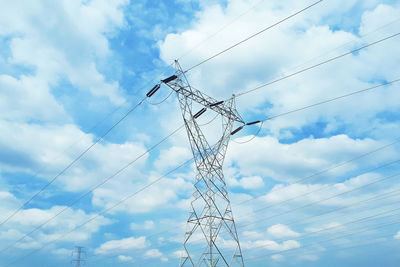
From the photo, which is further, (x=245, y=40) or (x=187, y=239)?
(x=187, y=239)

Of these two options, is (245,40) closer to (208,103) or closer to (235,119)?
(208,103)

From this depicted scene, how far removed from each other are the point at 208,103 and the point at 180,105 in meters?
2.86

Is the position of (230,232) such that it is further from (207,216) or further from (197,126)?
(197,126)

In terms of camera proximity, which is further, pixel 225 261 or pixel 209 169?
pixel 209 169

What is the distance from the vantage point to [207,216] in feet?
78.8

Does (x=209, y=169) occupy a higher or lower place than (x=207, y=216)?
higher

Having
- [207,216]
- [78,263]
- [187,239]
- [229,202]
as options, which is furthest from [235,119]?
[78,263]

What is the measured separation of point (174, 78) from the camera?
2591cm

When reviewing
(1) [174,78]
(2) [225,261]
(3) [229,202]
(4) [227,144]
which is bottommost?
(2) [225,261]

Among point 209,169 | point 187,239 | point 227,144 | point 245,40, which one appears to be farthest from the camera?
point 227,144

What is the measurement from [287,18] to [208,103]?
39.3 ft

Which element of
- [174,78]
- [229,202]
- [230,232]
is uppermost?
[174,78]

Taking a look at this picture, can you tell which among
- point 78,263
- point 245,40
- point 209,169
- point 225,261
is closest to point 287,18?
point 245,40

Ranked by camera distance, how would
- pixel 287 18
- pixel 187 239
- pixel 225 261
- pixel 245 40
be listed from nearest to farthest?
pixel 287 18 < pixel 245 40 < pixel 225 261 < pixel 187 239
